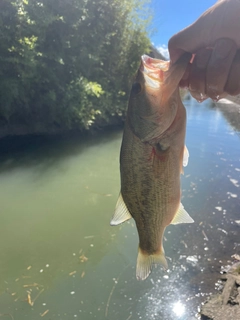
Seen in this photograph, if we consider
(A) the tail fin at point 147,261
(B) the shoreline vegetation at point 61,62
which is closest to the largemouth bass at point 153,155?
(A) the tail fin at point 147,261

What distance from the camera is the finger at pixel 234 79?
199cm

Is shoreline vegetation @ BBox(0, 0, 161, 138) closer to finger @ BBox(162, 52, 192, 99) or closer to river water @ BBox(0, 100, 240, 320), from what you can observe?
river water @ BBox(0, 100, 240, 320)

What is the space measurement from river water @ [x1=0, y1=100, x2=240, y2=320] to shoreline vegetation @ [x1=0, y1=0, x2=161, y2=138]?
5283 millimetres

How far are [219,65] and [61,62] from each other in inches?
602

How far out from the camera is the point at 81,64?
18766mm

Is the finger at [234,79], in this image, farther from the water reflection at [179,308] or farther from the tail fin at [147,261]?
the water reflection at [179,308]

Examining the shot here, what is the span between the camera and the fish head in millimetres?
2041

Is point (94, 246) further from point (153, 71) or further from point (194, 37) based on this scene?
point (194, 37)

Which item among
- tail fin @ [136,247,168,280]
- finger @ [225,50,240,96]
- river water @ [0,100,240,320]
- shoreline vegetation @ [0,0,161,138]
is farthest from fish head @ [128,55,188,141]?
shoreline vegetation @ [0,0,161,138]

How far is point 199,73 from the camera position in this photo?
2104mm

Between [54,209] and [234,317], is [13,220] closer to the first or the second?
[54,209]

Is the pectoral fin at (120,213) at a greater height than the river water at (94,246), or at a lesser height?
greater

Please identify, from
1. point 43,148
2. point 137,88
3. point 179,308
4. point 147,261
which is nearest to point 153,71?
point 137,88

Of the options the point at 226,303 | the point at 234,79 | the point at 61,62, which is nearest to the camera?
the point at 234,79
